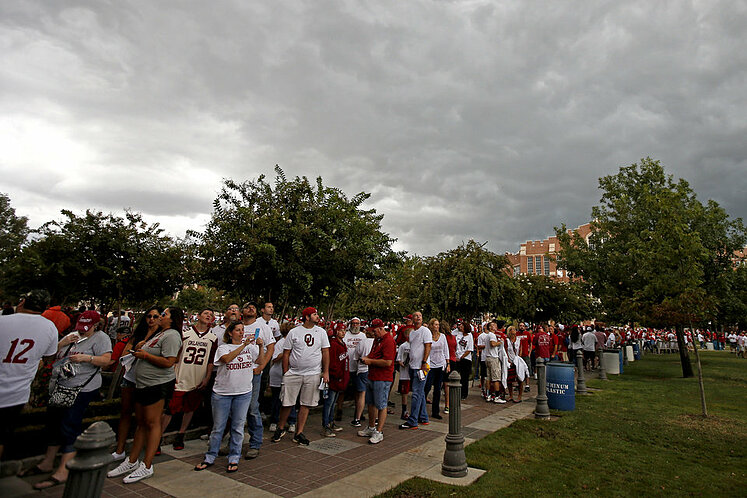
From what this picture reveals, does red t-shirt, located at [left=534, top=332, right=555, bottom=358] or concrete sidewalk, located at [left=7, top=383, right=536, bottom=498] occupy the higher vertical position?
red t-shirt, located at [left=534, top=332, right=555, bottom=358]

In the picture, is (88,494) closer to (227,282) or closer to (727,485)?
(727,485)

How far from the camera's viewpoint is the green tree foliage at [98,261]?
39.9ft

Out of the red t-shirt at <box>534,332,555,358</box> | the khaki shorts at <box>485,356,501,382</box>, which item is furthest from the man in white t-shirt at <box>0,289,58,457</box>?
the red t-shirt at <box>534,332,555,358</box>

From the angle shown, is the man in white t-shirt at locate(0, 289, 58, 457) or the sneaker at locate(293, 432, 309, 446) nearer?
the man in white t-shirt at locate(0, 289, 58, 457)

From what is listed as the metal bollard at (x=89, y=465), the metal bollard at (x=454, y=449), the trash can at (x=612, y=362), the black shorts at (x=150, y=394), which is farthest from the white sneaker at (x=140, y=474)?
Result: the trash can at (x=612, y=362)

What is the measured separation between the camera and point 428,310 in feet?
68.6

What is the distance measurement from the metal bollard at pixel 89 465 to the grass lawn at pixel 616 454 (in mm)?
3118

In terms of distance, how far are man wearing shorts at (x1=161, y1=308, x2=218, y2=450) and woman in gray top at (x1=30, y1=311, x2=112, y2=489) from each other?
1135mm

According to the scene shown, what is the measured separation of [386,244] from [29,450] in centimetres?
1050

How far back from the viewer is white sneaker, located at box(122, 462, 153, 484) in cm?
458

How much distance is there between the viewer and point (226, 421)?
209 inches

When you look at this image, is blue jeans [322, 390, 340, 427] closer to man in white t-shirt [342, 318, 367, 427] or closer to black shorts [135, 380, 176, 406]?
man in white t-shirt [342, 318, 367, 427]

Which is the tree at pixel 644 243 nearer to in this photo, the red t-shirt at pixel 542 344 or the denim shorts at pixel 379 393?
the red t-shirt at pixel 542 344

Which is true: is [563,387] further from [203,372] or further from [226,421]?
[203,372]
